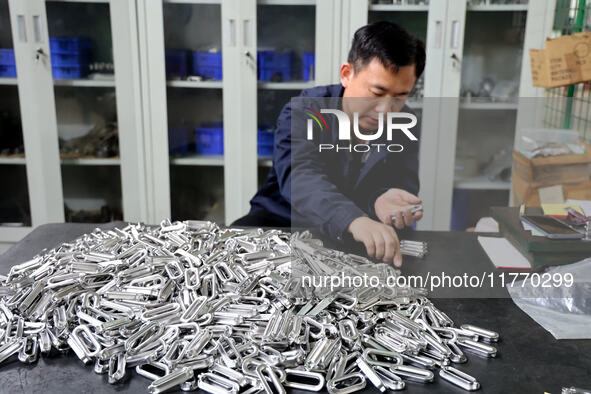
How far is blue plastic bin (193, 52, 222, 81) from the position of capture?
258cm

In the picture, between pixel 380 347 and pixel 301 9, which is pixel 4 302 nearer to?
pixel 380 347

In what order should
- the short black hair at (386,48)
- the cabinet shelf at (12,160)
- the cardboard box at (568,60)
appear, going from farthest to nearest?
1. the cabinet shelf at (12,160)
2. the cardboard box at (568,60)
3. the short black hair at (386,48)

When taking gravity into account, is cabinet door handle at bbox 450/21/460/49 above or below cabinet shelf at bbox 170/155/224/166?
above

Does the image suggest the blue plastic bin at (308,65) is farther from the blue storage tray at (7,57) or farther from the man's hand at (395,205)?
the man's hand at (395,205)

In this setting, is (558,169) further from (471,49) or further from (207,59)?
(207,59)

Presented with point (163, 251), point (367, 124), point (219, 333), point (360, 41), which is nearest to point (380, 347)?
point (219, 333)

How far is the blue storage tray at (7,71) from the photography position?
8.52 feet

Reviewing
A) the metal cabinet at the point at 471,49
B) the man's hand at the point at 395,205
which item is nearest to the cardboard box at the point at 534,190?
the man's hand at the point at 395,205

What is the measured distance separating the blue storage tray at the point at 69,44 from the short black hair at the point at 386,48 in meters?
1.59

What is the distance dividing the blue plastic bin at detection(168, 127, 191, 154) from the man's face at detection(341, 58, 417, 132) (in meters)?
1.37

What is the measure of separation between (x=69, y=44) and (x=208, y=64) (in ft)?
2.06

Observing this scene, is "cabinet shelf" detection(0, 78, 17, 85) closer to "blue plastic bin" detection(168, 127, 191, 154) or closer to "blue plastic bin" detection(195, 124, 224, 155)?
"blue plastic bin" detection(168, 127, 191, 154)

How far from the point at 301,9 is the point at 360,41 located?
1125mm

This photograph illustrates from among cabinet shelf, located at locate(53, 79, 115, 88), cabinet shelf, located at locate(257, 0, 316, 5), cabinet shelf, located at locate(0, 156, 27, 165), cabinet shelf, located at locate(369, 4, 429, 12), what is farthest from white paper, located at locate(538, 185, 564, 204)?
cabinet shelf, located at locate(0, 156, 27, 165)
